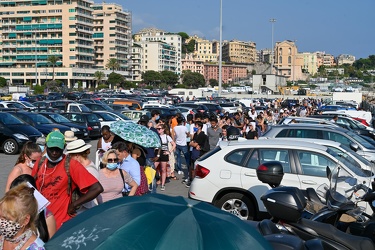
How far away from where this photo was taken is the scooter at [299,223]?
4121 mm

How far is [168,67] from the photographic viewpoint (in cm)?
18375

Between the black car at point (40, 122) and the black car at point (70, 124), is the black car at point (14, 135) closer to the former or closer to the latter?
the black car at point (40, 122)

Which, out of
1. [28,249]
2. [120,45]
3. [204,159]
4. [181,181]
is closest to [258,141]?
[204,159]

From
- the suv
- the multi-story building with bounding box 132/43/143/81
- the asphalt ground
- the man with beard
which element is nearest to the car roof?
the asphalt ground

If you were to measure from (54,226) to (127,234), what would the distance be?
2.00m

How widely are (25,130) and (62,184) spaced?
14555 millimetres

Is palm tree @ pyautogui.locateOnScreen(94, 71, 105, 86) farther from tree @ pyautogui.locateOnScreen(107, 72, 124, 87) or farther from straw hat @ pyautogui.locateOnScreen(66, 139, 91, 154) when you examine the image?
straw hat @ pyautogui.locateOnScreen(66, 139, 91, 154)

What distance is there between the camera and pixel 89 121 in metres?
24.5

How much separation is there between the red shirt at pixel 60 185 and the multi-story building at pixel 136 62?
162 meters

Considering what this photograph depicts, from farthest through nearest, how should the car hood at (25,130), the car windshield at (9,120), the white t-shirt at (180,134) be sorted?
1. the car windshield at (9,120)
2. the car hood at (25,130)
3. the white t-shirt at (180,134)

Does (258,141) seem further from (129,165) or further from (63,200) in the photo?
(63,200)

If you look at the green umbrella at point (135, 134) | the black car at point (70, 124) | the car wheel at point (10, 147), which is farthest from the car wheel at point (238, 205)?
the black car at point (70, 124)

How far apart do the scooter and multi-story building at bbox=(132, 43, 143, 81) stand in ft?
534

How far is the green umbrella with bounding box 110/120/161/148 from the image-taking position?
770 cm
